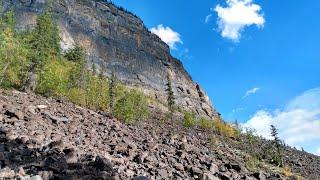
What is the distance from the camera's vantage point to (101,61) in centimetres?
19488

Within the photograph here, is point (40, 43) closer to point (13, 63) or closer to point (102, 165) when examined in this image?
point (13, 63)

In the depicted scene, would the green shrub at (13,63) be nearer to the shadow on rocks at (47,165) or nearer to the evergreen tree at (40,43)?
the evergreen tree at (40,43)

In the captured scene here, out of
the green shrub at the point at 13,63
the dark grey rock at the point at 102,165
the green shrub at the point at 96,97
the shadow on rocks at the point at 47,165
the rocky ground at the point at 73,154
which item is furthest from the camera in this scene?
the green shrub at the point at 96,97

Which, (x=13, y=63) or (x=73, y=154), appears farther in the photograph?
(x=13, y=63)

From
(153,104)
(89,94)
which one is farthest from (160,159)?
(153,104)

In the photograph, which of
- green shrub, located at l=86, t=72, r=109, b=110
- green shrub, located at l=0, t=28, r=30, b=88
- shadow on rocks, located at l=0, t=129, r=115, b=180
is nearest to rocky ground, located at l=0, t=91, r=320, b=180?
shadow on rocks, located at l=0, t=129, r=115, b=180

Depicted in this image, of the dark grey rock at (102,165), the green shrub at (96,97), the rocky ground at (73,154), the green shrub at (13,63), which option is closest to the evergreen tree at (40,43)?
the green shrub at (13,63)

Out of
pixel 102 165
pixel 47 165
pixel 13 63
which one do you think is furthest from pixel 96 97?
pixel 47 165

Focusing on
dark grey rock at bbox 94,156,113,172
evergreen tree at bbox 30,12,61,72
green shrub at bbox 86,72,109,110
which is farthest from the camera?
green shrub at bbox 86,72,109,110

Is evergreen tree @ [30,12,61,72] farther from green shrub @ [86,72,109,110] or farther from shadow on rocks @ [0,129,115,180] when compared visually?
shadow on rocks @ [0,129,115,180]

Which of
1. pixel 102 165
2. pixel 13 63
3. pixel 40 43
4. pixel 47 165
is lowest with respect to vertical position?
pixel 47 165

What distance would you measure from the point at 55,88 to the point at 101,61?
131 metres

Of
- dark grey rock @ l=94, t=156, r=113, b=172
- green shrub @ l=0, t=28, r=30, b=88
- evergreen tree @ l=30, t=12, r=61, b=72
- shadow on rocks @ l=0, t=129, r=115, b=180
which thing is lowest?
shadow on rocks @ l=0, t=129, r=115, b=180

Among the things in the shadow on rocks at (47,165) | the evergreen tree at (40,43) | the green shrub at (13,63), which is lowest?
the shadow on rocks at (47,165)
